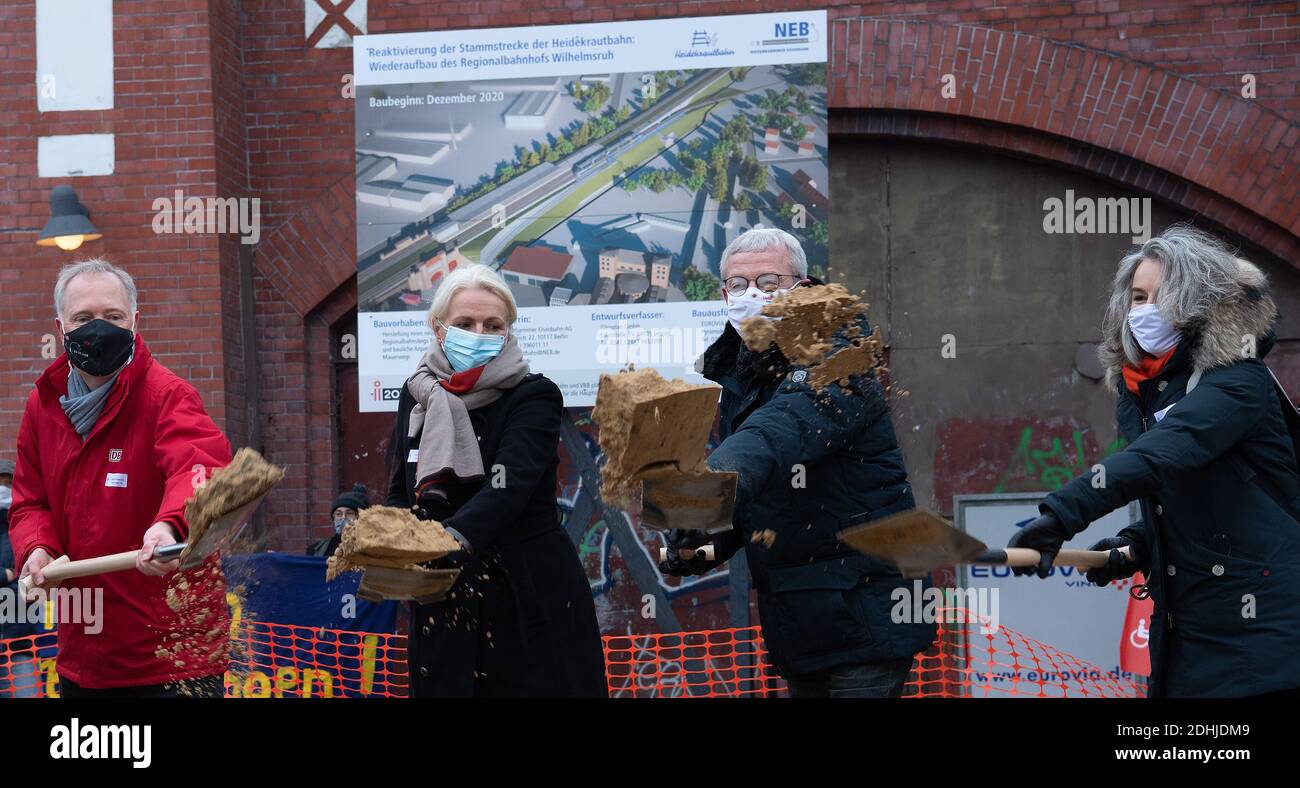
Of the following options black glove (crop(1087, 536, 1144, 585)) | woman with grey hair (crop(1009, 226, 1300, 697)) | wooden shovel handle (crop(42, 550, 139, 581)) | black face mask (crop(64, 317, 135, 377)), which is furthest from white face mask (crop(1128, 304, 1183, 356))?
black face mask (crop(64, 317, 135, 377))

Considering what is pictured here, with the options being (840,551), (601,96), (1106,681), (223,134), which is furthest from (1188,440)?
(223,134)

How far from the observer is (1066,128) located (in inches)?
349

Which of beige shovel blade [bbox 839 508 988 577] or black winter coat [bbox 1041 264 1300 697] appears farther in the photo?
black winter coat [bbox 1041 264 1300 697]

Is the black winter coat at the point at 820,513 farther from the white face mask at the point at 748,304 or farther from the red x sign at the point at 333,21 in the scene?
the red x sign at the point at 333,21

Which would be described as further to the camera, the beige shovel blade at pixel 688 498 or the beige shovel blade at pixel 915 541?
the beige shovel blade at pixel 688 498

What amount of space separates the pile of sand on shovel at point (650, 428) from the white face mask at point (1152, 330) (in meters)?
1.35

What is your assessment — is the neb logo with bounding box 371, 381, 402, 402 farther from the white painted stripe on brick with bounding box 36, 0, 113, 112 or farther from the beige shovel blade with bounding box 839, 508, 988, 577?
the beige shovel blade with bounding box 839, 508, 988, 577

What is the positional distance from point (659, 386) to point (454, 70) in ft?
19.0

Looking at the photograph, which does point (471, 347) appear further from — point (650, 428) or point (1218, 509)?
point (1218, 509)

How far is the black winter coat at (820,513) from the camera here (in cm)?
380

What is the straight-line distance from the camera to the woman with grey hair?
3.81m

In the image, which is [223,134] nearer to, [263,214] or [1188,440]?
[263,214]

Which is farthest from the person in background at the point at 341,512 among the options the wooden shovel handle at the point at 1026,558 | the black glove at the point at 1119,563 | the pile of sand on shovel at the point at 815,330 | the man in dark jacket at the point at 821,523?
the wooden shovel handle at the point at 1026,558

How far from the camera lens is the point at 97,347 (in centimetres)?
448
